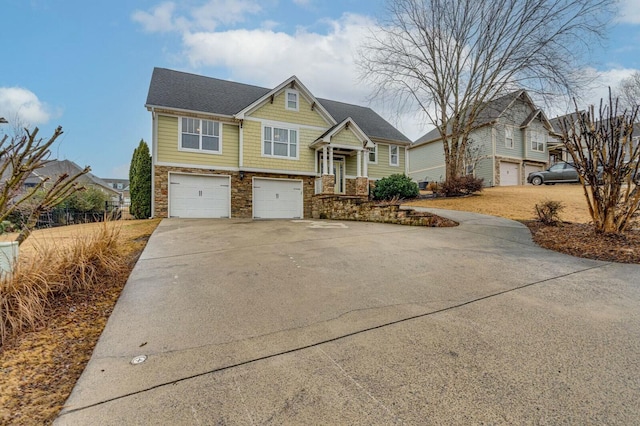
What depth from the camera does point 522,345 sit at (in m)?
2.48

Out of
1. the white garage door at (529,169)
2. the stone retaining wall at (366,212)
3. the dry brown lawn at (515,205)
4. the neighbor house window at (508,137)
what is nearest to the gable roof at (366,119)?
the dry brown lawn at (515,205)

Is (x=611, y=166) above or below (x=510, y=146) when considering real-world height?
below

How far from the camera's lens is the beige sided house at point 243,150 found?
13.5m

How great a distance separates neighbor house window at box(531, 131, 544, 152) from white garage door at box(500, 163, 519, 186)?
8.23ft

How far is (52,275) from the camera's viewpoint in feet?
11.5

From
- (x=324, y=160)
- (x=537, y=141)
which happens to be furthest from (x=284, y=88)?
(x=537, y=141)

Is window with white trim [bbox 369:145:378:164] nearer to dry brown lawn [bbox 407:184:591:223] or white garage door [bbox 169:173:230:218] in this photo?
Answer: dry brown lawn [bbox 407:184:591:223]

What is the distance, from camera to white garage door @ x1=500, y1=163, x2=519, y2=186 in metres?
23.5

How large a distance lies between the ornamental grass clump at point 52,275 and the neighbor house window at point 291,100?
39.4 feet

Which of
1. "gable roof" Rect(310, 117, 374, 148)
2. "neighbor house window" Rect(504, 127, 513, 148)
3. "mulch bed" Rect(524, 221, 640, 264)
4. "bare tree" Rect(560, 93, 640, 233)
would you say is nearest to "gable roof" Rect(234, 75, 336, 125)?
"gable roof" Rect(310, 117, 374, 148)

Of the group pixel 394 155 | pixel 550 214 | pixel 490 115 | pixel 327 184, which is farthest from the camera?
pixel 490 115

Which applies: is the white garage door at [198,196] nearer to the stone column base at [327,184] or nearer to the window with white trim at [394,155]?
the stone column base at [327,184]

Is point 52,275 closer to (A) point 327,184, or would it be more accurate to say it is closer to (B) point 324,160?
(A) point 327,184

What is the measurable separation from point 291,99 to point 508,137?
18.2 m
